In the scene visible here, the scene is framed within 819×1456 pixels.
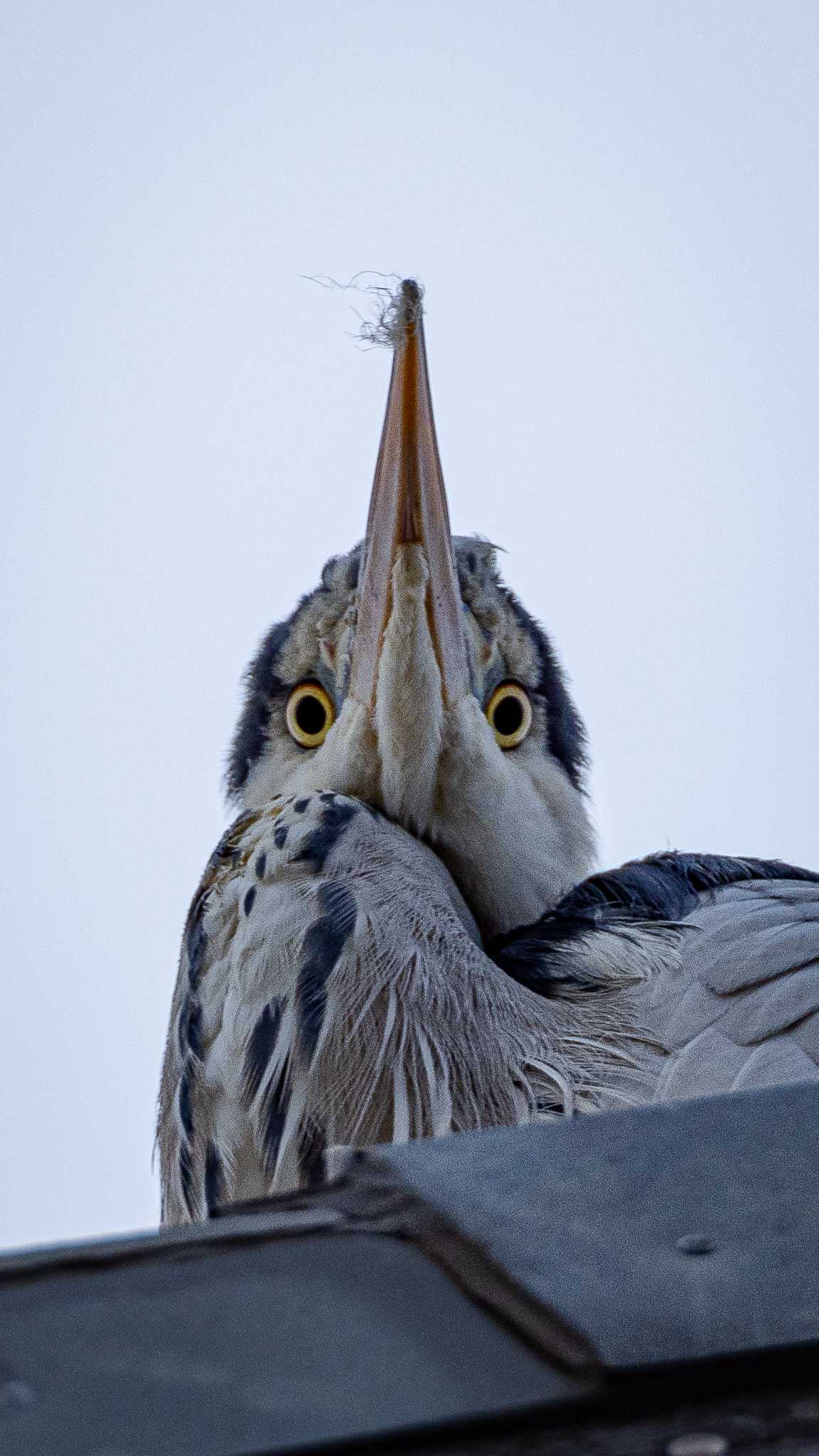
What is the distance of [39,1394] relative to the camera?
84cm

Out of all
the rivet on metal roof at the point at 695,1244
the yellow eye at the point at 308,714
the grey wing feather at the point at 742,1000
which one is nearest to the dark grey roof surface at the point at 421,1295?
the rivet on metal roof at the point at 695,1244

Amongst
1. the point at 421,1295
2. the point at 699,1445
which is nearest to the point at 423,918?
the point at 421,1295

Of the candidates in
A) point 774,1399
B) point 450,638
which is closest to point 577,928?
point 450,638

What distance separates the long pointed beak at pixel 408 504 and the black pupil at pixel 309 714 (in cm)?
38

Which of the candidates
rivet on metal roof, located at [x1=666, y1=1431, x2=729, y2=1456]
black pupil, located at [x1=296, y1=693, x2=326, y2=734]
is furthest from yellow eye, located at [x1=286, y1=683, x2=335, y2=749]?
rivet on metal roof, located at [x1=666, y1=1431, x2=729, y2=1456]

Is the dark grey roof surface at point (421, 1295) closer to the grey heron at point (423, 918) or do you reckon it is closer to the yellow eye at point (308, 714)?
the grey heron at point (423, 918)

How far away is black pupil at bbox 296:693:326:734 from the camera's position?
3989mm

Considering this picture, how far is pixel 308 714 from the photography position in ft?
13.1

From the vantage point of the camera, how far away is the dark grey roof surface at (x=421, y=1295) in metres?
0.84

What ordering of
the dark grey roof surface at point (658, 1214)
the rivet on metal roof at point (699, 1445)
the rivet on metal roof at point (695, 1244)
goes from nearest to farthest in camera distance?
the rivet on metal roof at point (699, 1445) < the dark grey roof surface at point (658, 1214) < the rivet on metal roof at point (695, 1244)

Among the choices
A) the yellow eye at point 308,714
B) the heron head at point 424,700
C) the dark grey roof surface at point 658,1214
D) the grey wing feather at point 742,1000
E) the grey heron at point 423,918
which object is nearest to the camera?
the dark grey roof surface at point 658,1214

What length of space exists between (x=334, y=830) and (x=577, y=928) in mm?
576

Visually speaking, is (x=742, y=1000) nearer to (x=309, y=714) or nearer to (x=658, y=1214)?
(x=309, y=714)

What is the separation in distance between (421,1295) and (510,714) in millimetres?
3126
